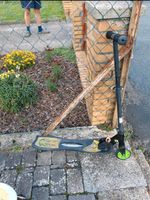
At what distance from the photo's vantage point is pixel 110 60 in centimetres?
238

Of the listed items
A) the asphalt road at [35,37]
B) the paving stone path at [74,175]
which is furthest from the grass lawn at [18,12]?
the paving stone path at [74,175]

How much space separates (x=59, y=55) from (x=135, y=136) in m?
2.16

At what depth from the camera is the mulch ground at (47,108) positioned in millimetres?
3125

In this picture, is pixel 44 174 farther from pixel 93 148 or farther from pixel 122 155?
pixel 122 155

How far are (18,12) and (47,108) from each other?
4.35 m

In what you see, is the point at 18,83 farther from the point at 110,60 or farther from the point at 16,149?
the point at 110,60

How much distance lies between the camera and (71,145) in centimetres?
263

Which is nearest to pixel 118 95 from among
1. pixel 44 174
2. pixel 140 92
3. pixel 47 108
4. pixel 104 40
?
pixel 104 40

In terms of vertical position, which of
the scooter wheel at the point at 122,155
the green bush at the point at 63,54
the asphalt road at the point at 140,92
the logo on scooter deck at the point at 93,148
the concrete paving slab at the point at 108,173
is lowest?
the asphalt road at the point at 140,92

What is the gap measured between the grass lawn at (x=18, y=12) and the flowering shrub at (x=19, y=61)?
245cm

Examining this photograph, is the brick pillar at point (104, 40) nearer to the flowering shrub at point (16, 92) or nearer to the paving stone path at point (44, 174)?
the paving stone path at point (44, 174)

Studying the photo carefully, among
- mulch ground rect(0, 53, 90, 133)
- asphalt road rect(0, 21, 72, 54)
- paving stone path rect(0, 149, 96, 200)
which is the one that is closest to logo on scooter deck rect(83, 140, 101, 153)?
paving stone path rect(0, 149, 96, 200)

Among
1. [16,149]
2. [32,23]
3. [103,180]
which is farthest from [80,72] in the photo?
[32,23]

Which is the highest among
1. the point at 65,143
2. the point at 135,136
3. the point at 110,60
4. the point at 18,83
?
the point at 110,60
